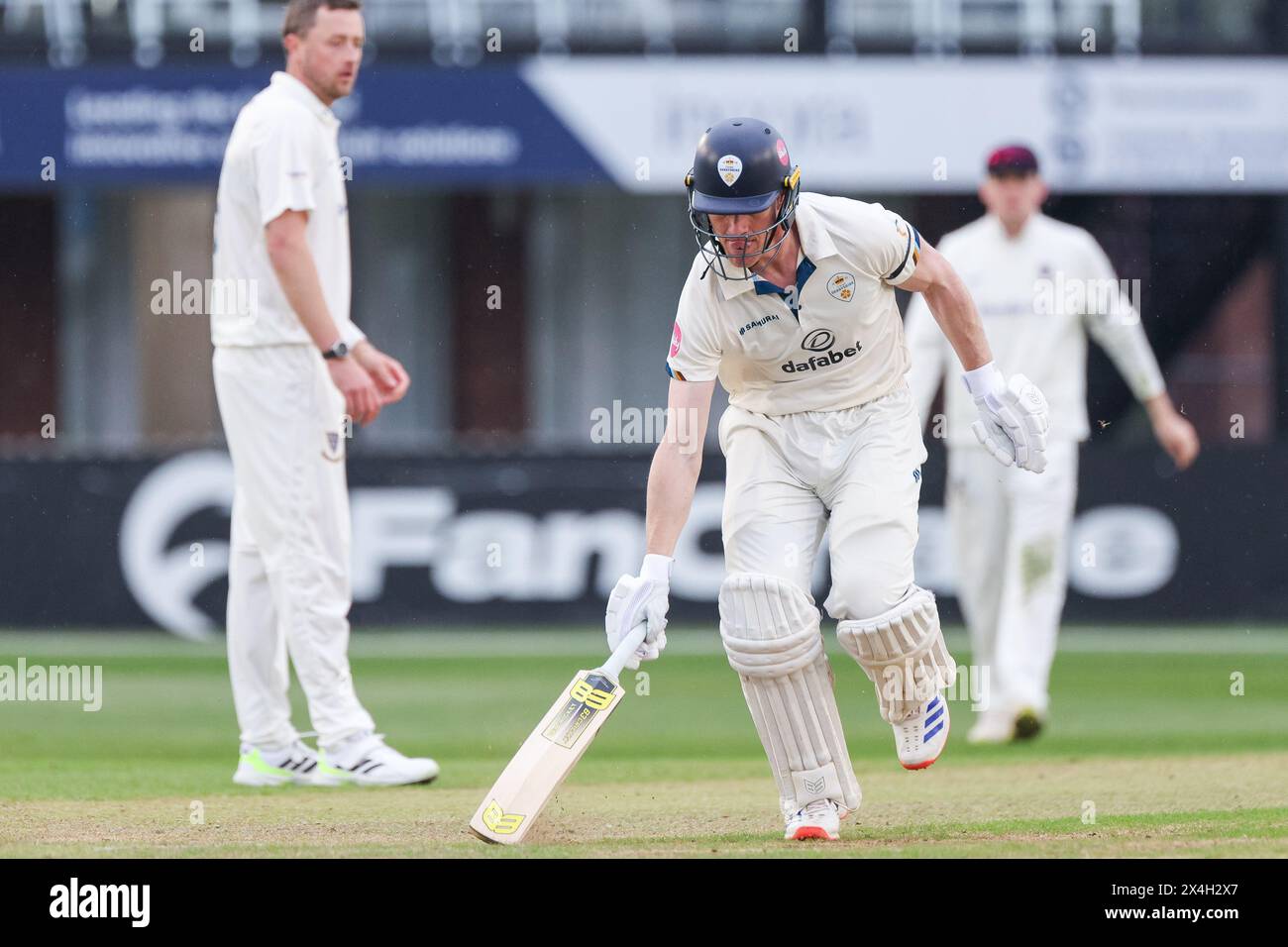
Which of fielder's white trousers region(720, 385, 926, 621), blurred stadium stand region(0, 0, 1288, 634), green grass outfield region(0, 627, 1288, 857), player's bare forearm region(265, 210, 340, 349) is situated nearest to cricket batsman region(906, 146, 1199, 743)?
green grass outfield region(0, 627, 1288, 857)

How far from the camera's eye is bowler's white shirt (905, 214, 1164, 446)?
326 inches

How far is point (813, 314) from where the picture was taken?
5.47 m

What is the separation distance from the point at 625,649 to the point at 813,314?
3.41ft

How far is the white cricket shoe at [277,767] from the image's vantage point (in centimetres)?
665

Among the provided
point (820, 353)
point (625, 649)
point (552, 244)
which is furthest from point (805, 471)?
point (552, 244)

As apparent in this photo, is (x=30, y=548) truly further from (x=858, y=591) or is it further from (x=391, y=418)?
(x=858, y=591)

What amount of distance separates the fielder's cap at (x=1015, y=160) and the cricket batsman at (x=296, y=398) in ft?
9.52

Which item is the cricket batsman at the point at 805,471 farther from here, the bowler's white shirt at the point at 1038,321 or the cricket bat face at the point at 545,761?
the bowler's white shirt at the point at 1038,321

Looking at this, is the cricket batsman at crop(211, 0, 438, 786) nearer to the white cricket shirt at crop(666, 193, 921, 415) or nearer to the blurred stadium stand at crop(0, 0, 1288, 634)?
the white cricket shirt at crop(666, 193, 921, 415)

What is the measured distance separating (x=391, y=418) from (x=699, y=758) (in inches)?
387

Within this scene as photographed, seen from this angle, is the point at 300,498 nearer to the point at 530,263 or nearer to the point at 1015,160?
the point at 1015,160

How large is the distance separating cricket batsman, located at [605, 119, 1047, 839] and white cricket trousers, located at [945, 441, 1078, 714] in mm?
2421

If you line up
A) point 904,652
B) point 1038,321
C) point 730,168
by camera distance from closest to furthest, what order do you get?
point 730,168 → point 904,652 → point 1038,321

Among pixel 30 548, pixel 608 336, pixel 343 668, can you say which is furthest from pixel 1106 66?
pixel 343 668
